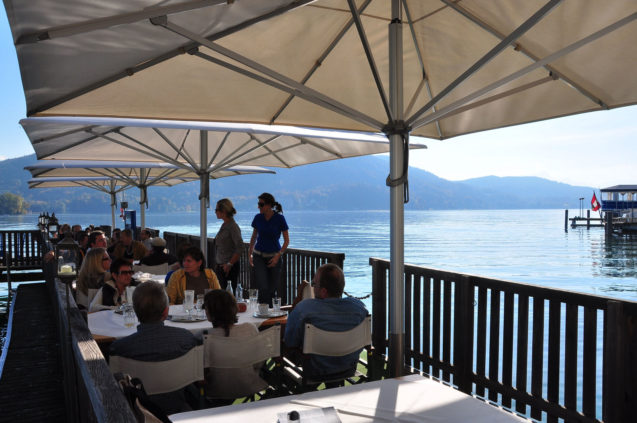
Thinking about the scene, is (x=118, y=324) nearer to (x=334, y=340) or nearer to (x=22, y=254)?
(x=334, y=340)

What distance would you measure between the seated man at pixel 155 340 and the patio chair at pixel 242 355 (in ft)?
0.65

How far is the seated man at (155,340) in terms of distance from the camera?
293cm

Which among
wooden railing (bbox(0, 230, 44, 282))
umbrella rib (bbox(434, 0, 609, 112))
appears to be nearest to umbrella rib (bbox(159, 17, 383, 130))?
umbrella rib (bbox(434, 0, 609, 112))

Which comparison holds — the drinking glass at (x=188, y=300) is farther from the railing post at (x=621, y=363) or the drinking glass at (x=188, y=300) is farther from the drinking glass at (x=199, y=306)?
the railing post at (x=621, y=363)

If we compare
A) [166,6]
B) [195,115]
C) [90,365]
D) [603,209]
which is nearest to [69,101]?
[195,115]

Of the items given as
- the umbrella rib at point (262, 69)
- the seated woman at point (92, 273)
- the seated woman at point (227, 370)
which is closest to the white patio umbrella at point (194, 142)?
the seated woman at point (92, 273)

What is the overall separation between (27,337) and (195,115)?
441 centimetres

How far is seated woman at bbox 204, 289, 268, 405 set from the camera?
335cm

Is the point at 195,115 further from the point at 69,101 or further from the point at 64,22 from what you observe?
the point at 64,22

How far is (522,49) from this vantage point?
Result: 3.76 metres

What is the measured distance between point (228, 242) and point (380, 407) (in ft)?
16.6

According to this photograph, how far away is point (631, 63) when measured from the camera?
3.57 metres

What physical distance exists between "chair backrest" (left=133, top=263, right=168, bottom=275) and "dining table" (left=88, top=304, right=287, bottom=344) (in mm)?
2455

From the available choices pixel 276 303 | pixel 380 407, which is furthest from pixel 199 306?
pixel 380 407
